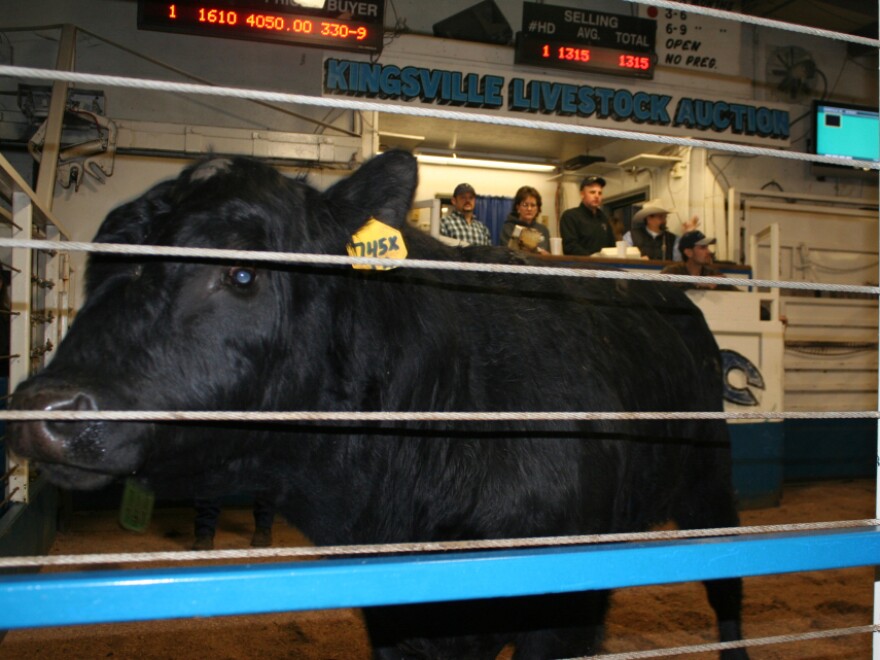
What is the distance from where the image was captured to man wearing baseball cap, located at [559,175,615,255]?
8156 mm

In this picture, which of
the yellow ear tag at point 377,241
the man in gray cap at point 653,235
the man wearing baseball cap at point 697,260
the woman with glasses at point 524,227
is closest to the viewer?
the yellow ear tag at point 377,241

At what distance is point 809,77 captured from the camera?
10805mm

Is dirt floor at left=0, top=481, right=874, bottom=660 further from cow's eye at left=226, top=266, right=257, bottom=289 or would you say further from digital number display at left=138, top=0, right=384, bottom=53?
digital number display at left=138, top=0, right=384, bottom=53

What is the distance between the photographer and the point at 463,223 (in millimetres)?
→ 6855

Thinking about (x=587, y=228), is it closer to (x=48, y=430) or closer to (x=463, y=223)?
(x=463, y=223)

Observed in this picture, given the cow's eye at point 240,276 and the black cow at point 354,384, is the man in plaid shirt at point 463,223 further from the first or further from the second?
the cow's eye at point 240,276

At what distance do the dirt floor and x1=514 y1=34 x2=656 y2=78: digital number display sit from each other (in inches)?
255

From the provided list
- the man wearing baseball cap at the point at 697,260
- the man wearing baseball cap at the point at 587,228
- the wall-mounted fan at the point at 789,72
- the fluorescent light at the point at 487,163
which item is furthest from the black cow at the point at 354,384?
the wall-mounted fan at the point at 789,72

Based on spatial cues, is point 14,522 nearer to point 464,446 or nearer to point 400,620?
point 400,620

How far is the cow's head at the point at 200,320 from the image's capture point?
128 centimetres

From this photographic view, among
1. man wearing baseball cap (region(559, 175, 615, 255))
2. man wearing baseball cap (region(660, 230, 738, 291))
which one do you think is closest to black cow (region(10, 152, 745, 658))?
man wearing baseball cap (region(660, 230, 738, 291))

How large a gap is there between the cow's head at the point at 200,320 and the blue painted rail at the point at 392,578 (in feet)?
1.47

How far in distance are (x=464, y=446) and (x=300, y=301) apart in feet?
1.97

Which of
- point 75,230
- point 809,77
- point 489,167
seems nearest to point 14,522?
point 75,230
